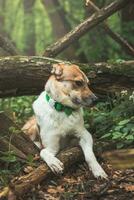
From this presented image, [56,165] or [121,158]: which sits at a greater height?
[56,165]

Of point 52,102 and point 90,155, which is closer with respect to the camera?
point 90,155

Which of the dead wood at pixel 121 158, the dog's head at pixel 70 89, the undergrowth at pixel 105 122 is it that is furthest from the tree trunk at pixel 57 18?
the dead wood at pixel 121 158

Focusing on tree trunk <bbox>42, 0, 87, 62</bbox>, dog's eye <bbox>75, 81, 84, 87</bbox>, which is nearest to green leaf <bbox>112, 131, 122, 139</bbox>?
Result: dog's eye <bbox>75, 81, 84, 87</bbox>

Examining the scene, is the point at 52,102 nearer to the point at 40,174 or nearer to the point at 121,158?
the point at 40,174

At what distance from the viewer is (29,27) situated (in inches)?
709

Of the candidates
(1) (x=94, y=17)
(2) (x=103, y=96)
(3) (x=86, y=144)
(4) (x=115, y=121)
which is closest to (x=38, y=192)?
(3) (x=86, y=144)

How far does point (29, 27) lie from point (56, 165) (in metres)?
13.0

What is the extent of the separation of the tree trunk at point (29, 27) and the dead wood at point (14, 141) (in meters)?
10.8

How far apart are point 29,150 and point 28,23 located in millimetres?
12302

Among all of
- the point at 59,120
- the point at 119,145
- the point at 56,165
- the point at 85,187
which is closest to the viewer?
the point at 85,187

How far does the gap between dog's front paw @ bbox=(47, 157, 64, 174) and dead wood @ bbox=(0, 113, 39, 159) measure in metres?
0.39

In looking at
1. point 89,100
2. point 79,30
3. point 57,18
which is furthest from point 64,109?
point 57,18

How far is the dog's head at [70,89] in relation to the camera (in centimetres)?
581

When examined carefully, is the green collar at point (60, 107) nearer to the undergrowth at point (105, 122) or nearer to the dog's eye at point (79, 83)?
the dog's eye at point (79, 83)
